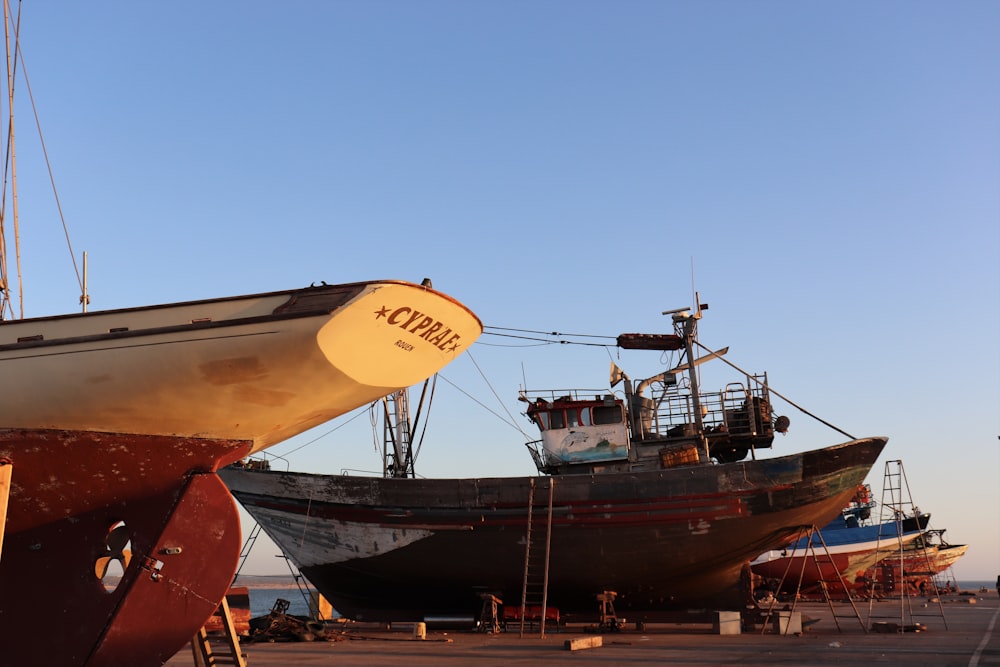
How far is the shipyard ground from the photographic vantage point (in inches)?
477

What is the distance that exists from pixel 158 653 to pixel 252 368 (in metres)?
3.22

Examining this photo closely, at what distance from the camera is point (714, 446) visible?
22453mm

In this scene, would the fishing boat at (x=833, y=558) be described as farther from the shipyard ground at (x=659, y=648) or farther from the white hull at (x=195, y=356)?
the white hull at (x=195, y=356)

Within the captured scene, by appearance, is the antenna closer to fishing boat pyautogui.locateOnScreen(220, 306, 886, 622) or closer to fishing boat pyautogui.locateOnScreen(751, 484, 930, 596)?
fishing boat pyautogui.locateOnScreen(220, 306, 886, 622)

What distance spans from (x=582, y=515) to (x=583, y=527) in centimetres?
30

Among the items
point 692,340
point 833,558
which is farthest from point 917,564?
point 692,340

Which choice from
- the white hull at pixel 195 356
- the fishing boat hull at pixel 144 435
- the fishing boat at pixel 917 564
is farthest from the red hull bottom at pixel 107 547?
the fishing boat at pixel 917 564

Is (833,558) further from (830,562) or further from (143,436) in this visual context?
(143,436)

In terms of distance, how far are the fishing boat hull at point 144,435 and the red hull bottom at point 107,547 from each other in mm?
15

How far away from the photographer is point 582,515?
19719mm

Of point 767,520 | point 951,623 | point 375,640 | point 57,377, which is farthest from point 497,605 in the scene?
point 57,377

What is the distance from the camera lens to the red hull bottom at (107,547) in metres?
8.52

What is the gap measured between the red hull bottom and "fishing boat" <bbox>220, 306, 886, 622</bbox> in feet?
34.4

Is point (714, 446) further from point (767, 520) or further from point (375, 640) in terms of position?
point (375, 640)
